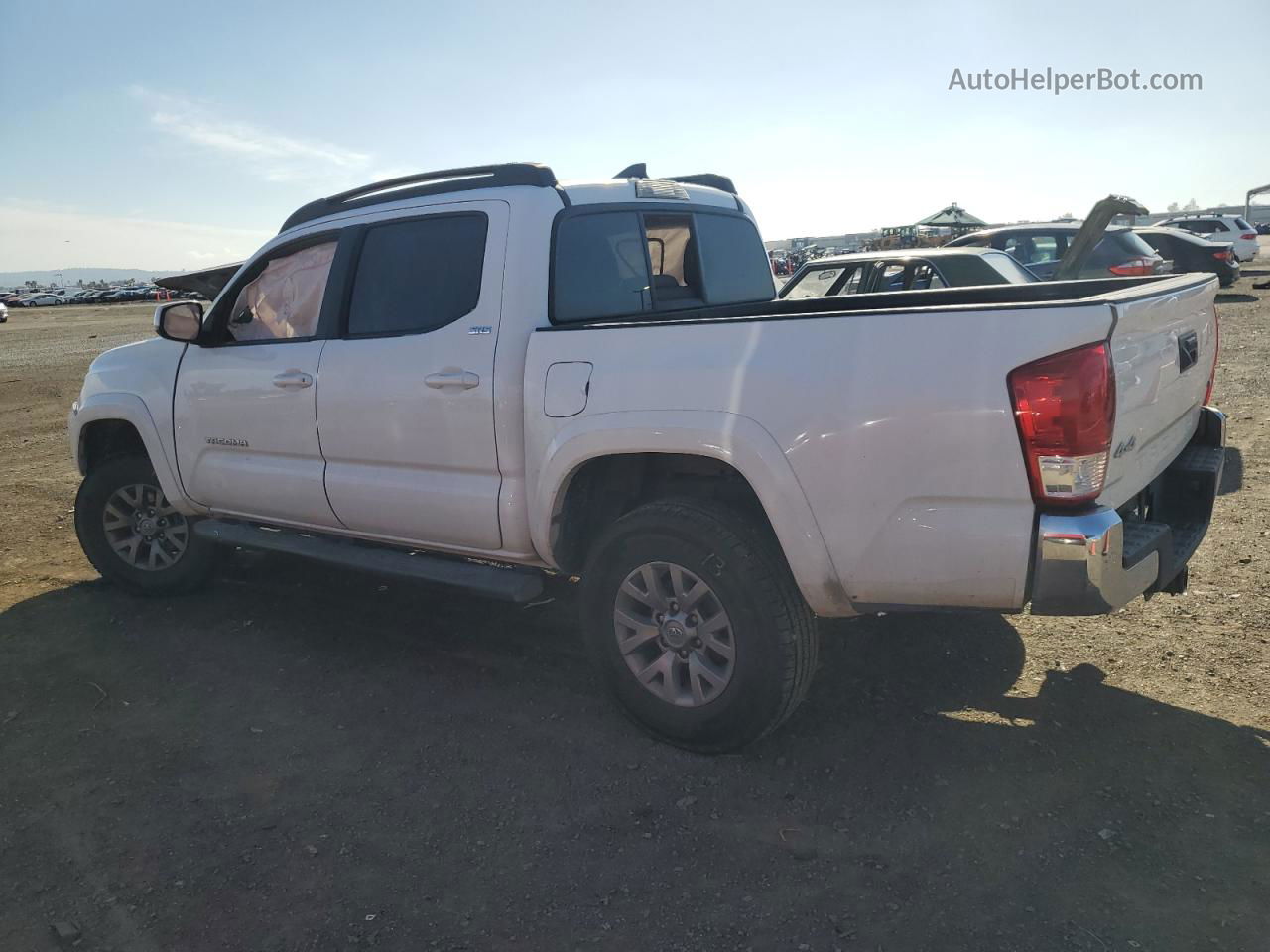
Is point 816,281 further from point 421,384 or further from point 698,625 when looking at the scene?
point 698,625

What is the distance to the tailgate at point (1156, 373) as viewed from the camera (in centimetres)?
273

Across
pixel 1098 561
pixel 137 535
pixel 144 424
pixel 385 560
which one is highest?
pixel 144 424

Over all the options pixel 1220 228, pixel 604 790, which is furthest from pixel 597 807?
pixel 1220 228

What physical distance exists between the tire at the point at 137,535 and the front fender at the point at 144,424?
0.70 ft

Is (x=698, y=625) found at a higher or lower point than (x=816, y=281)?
lower

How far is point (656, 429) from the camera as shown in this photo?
10.5 ft

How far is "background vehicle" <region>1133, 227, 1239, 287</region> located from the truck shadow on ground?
1741 cm

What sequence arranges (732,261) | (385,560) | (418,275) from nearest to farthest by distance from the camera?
(418,275) → (385,560) → (732,261)

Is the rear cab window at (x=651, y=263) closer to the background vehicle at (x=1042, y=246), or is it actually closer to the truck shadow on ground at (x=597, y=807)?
the truck shadow on ground at (x=597, y=807)

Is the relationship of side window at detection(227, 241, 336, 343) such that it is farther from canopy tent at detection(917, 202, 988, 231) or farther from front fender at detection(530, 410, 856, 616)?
canopy tent at detection(917, 202, 988, 231)

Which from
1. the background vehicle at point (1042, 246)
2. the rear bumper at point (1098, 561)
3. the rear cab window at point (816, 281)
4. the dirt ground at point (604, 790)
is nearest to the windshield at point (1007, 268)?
the rear cab window at point (816, 281)

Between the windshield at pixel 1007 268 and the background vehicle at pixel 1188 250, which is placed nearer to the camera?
the windshield at pixel 1007 268

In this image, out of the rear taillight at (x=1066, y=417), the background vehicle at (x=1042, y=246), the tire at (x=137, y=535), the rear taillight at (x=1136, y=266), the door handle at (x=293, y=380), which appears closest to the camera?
the rear taillight at (x=1066, y=417)

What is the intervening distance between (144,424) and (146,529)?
2.19 feet
